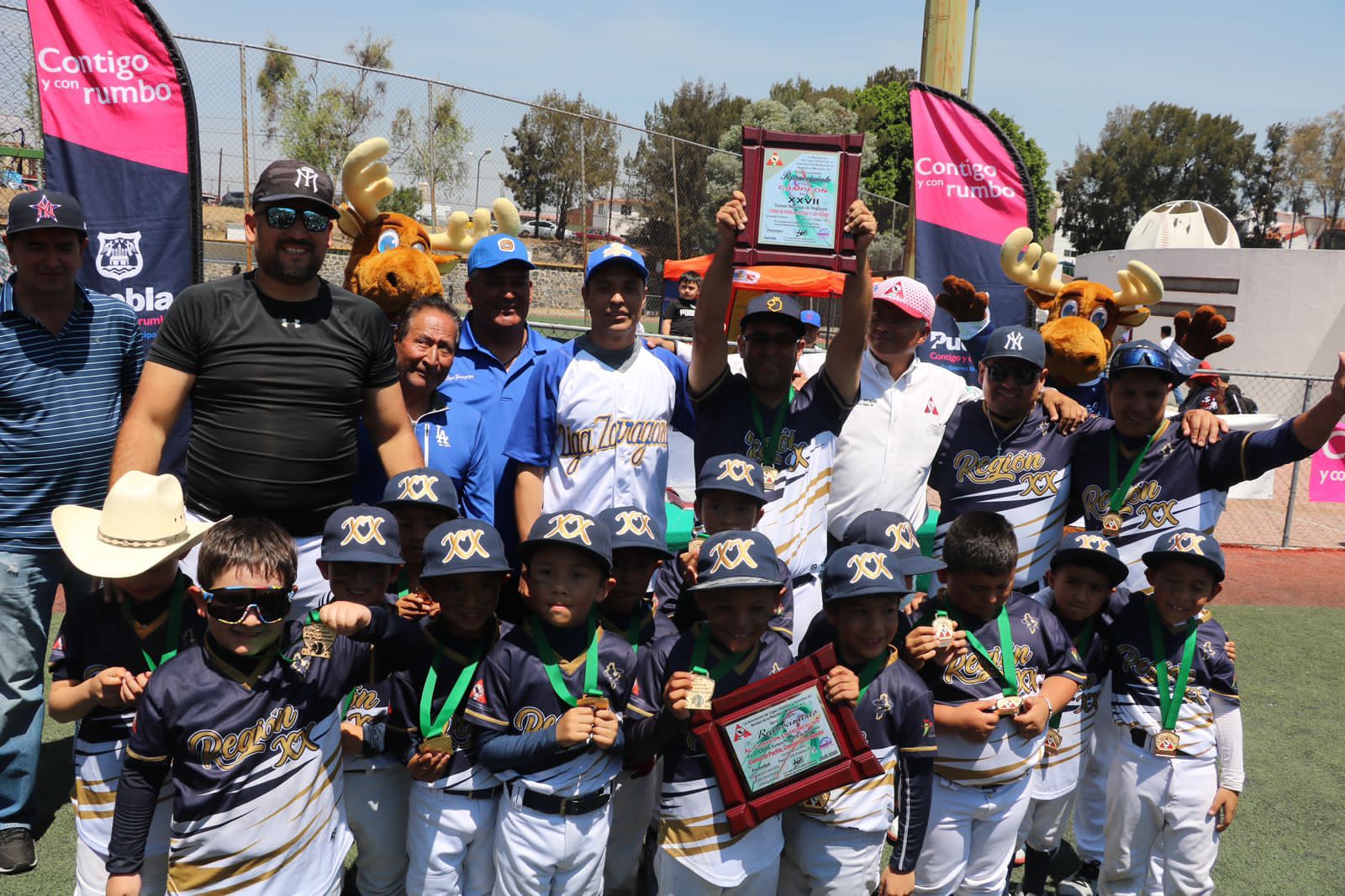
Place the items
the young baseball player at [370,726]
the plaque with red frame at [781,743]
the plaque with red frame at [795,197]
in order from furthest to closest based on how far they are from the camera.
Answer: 1. the plaque with red frame at [795,197]
2. the young baseball player at [370,726]
3. the plaque with red frame at [781,743]

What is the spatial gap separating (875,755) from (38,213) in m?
3.82

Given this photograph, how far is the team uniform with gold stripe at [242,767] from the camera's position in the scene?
9.02ft

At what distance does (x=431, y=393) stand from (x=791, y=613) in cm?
182

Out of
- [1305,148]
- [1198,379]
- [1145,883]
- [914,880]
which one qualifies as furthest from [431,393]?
[1305,148]

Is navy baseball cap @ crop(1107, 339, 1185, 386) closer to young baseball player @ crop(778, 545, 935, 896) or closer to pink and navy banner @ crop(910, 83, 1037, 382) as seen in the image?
young baseball player @ crop(778, 545, 935, 896)

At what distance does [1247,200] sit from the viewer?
5944 centimetres

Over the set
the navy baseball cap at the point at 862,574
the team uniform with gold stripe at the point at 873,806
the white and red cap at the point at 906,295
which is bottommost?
the team uniform with gold stripe at the point at 873,806

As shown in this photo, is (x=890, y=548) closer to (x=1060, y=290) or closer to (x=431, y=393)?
(x=431, y=393)

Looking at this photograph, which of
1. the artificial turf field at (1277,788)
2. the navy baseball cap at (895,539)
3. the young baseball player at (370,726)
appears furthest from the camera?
the artificial turf field at (1277,788)

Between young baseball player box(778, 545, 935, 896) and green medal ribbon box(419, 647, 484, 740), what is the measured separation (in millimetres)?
1187

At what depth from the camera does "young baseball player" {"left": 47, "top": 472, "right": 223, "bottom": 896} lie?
9.63 feet

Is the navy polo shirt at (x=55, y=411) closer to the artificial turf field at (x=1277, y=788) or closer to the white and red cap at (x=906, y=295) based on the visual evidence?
the artificial turf field at (x=1277, y=788)

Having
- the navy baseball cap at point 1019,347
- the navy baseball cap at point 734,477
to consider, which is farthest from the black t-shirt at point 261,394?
the navy baseball cap at point 1019,347

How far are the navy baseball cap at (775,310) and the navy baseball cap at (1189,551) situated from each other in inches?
64.2
